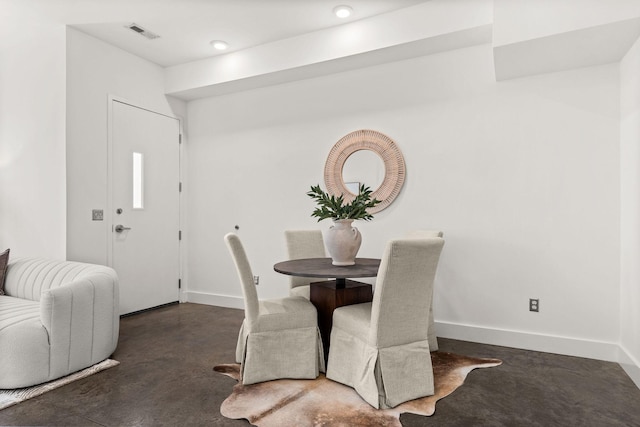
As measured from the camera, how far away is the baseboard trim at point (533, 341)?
2908 mm

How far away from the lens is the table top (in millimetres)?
2410

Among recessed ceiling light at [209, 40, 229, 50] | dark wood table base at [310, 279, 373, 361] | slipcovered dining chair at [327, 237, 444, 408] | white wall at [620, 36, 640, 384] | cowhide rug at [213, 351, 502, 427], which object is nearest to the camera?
cowhide rug at [213, 351, 502, 427]

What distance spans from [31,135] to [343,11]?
3.26m

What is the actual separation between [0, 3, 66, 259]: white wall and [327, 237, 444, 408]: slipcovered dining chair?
3.04m

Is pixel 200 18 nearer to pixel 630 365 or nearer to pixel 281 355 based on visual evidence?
pixel 281 355

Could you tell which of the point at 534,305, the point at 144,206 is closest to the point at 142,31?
the point at 144,206

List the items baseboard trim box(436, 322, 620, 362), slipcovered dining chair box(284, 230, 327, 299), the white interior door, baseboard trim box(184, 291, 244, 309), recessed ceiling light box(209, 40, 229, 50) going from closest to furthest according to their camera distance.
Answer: baseboard trim box(436, 322, 620, 362) < slipcovered dining chair box(284, 230, 327, 299) < recessed ceiling light box(209, 40, 229, 50) < the white interior door < baseboard trim box(184, 291, 244, 309)

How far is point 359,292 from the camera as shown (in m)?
2.80

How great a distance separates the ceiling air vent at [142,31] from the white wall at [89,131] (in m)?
0.48

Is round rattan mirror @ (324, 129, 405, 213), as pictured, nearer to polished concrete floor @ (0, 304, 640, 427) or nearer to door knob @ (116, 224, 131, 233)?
polished concrete floor @ (0, 304, 640, 427)

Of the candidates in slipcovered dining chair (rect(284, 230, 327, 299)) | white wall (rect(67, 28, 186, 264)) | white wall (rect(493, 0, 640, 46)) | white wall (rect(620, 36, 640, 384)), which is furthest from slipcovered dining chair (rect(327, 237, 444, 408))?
white wall (rect(67, 28, 186, 264))

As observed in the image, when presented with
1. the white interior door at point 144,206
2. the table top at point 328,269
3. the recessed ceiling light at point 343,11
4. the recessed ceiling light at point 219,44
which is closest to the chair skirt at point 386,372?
the table top at point 328,269

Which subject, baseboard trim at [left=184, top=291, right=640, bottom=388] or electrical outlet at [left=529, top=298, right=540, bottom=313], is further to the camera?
electrical outlet at [left=529, top=298, right=540, bottom=313]

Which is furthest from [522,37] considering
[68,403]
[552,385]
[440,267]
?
[68,403]
